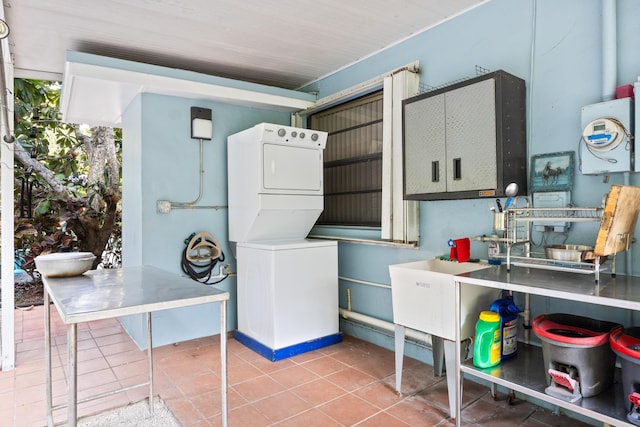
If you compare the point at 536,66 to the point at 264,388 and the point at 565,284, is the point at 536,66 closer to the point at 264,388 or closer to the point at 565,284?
the point at 565,284

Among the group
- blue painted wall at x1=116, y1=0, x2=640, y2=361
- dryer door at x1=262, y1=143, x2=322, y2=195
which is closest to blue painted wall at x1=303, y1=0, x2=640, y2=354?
blue painted wall at x1=116, y1=0, x2=640, y2=361

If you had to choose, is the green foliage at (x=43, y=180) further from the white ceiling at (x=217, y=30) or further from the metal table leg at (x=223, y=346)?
the metal table leg at (x=223, y=346)

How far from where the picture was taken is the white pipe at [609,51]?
2227 millimetres

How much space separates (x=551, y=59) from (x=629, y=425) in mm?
2050

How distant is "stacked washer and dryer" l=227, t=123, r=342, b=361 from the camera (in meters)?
3.56

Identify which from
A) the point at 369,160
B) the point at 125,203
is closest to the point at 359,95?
the point at 369,160

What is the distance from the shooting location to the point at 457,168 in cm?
272

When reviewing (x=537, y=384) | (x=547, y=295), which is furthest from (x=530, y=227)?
(x=537, y=384)

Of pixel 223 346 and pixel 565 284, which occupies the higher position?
pixel 565 284

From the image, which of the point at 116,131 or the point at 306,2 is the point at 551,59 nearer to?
the point at 306,2

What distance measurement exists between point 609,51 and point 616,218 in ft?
3.30

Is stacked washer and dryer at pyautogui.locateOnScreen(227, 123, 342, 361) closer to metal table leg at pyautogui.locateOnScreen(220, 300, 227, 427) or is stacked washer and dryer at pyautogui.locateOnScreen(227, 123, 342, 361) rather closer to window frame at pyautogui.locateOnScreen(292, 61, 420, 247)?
window frame at pyautogui.locateOnScreen(292, 61, 420, 247)

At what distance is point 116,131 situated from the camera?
7.26 m

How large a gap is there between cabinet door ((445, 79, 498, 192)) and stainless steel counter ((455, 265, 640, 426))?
1.95ft
